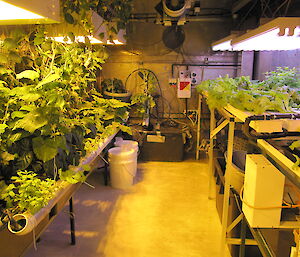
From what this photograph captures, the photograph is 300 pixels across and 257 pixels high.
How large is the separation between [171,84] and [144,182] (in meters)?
2.12

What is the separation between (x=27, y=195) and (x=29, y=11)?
92 centimetres

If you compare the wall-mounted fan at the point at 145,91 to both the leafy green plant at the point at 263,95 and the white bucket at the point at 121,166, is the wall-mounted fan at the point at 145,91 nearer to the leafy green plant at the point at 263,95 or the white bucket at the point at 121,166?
the white bucket at the point at 121,166

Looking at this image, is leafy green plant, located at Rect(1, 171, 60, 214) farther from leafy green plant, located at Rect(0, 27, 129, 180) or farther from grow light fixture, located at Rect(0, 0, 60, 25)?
grow light fixture, located at Rect(0, 0, 60, 25)

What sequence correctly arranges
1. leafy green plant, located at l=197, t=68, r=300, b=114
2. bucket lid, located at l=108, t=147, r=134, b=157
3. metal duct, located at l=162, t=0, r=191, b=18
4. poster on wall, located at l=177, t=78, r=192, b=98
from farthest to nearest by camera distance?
poster on wall, located at l=177, t=78, r=192, b=98, metal duct, located at l=162, t=0, r=191, b=18, bucket lid, located at l=108, t=147, r=134, b=157, leafy green plant, located at l=197, t=68, r=300, b=114

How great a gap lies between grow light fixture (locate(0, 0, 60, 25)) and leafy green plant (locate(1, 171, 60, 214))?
837 millimetres

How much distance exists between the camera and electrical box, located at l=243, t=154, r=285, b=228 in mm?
1454

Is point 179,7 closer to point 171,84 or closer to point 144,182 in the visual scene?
point 171,84

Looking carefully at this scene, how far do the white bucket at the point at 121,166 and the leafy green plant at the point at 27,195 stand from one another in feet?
6.72

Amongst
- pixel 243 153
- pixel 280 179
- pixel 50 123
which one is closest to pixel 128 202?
pixel 243 153

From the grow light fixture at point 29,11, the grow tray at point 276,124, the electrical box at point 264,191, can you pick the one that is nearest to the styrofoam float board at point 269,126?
the grow tray at point 276,124

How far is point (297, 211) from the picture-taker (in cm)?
164

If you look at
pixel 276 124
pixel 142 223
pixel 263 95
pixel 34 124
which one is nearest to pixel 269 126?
pixel 276 124

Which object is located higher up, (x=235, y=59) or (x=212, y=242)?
(x=235, y=59)

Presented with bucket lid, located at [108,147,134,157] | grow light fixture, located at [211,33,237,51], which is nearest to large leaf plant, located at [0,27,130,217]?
bucket lid, located at [108,147,134,157]
